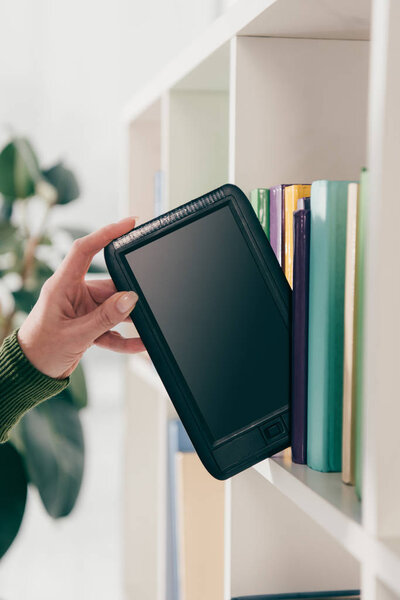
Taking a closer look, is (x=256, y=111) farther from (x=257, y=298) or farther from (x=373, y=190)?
(x=373, y=190)

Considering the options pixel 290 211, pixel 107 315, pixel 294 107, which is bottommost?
pixel 107 315

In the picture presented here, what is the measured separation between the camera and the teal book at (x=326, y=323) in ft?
1.81

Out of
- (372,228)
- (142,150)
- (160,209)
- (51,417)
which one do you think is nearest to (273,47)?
(372,228)

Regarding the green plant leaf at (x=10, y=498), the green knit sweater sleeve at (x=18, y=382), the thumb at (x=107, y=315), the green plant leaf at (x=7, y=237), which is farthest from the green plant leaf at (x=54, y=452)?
the thumb at (x=107, y=315)

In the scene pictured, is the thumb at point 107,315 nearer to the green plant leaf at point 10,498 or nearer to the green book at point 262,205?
the green book at point 262,205

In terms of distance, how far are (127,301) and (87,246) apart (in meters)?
0.12

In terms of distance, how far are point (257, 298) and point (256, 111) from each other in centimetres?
23

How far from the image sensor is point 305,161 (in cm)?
77

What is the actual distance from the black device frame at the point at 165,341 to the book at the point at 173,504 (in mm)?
525

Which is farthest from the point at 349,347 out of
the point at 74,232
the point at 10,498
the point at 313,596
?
the point at 74,232

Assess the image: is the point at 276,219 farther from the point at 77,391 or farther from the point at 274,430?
the point at 77,391

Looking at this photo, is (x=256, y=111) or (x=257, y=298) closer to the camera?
(x=257, y=298)

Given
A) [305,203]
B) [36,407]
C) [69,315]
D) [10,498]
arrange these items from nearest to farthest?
[305,203], [69,315], [10,498], [36,407]

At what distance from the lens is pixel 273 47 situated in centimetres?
75
